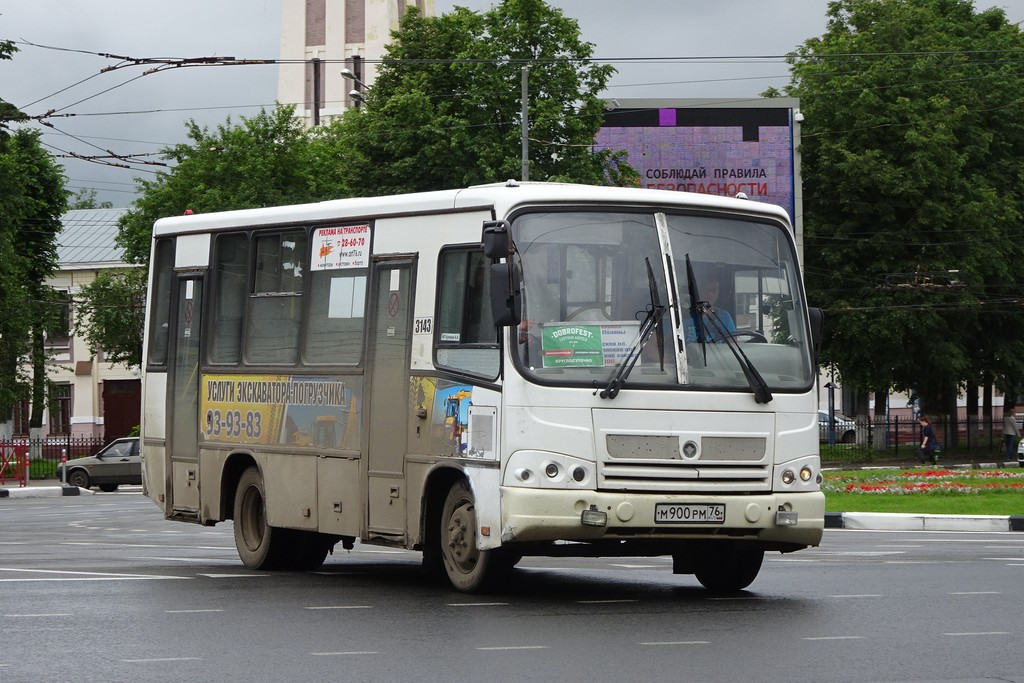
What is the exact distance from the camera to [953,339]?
5153cm

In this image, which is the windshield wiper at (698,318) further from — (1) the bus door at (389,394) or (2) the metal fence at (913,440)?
(2) the metal fence at (913,440)

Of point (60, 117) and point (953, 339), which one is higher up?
point (60, 117)

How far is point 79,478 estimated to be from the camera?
4678 cm

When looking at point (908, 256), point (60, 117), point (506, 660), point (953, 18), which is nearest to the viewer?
point (506, 660)

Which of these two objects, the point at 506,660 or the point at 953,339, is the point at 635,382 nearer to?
the point at 506,660

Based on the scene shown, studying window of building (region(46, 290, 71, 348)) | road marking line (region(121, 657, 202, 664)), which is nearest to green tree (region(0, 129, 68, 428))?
window of building (region(46, 290, 71, 348))

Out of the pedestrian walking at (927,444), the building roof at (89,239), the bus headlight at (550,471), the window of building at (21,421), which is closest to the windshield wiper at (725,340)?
the bus headlight at (550,471)

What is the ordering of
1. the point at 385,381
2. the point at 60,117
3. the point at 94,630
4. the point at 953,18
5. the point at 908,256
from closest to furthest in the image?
the point at 94,630 → the point at 385,381 → the point at 60,117 → the point at 908,256 → the point at 953,18

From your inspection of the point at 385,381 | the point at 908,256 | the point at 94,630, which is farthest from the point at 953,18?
the point at 94,630

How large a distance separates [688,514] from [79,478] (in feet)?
122

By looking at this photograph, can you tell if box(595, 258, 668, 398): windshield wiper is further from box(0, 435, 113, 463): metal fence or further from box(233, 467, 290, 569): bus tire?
box(0, 435, 113, 463): metal fence

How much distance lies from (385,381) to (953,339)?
40404mm

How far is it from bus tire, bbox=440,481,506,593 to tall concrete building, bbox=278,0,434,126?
92378mm

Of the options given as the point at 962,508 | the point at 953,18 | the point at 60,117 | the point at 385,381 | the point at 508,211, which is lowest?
the point at 962,508
